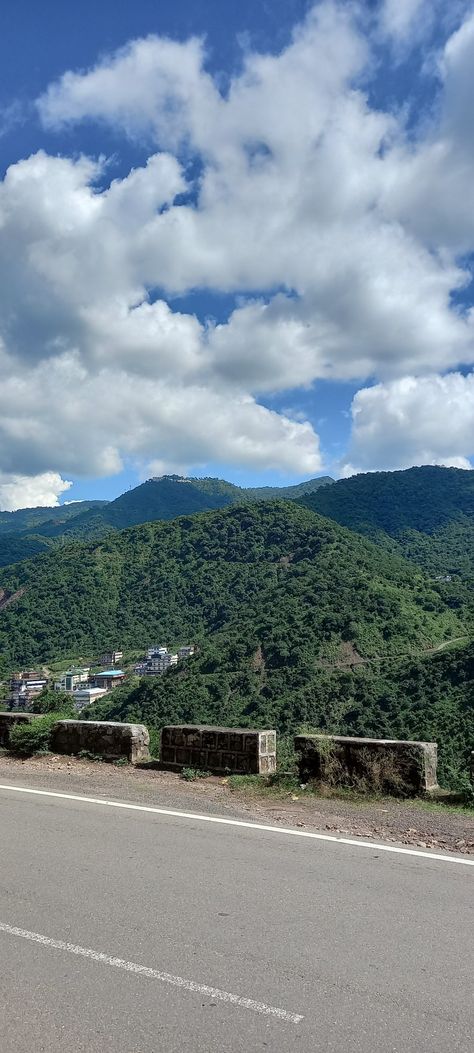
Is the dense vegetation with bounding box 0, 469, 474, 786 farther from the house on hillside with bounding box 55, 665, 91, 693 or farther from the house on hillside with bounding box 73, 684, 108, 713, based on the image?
the house on hillside with bounding box 55, 665, 91, 693

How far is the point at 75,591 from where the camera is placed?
406 feet

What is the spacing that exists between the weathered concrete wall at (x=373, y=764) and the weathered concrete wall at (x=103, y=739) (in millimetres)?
3050

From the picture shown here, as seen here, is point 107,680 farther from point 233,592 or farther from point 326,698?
point 233,592

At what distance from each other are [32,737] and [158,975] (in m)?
8.60

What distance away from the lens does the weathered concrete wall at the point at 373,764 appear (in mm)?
8172

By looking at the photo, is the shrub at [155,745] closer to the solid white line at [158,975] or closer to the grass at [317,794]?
the grass at [317,794]

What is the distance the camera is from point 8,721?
1232 centimetres

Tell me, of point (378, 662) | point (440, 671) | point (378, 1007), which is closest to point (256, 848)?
point (378, 1007)

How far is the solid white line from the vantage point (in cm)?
321

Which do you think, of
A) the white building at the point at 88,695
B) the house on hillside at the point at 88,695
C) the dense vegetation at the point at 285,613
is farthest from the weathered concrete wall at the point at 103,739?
the house on hillside at the point at 88,695

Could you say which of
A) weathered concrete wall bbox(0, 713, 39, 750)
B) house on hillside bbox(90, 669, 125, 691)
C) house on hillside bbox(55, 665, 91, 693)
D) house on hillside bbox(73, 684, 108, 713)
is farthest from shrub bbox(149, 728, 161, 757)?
house on hillside bbox(90, 669, 125, 691)

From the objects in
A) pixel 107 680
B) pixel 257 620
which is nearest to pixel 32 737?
pixel 107 680

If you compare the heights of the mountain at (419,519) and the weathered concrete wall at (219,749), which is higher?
the mountain at (419,519)

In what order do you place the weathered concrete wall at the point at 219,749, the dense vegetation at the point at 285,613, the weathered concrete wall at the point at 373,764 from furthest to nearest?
the dense vegetation at the point at 285,613, the weathered concrete wall at the point at 219,749, the weathered concrete wall at the point at 373,764
